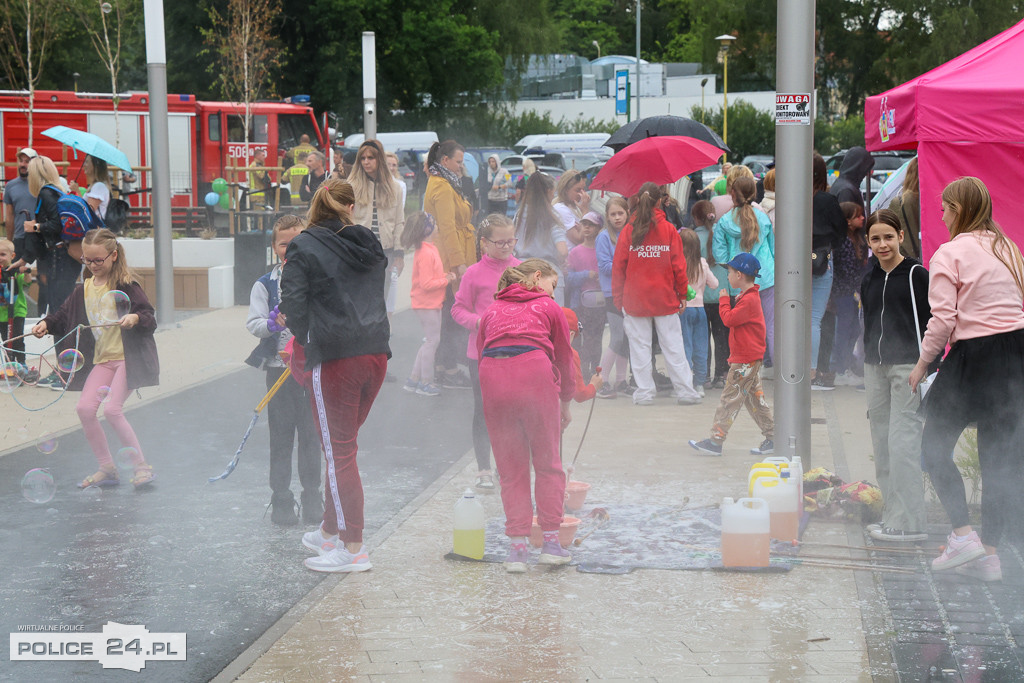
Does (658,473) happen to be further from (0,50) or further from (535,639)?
(0,50)

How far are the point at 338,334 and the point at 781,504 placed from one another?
91.6 inches

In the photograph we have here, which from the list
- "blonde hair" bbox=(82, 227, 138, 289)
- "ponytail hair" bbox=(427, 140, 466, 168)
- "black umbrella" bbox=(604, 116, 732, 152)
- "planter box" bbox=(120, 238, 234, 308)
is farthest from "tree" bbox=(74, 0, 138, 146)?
"blonde hair" bbox=(82, 227, 138, 289)

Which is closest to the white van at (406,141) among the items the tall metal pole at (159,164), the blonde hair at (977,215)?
the tall metal pole at (159,164)

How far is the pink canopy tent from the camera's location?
279 inches

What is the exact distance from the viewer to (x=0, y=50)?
110ft

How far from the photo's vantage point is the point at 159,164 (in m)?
13.8

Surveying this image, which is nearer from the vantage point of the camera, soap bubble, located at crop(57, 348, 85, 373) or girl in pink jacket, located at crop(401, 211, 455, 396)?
soap bubble, located at crop(57, 348, 85, 373)

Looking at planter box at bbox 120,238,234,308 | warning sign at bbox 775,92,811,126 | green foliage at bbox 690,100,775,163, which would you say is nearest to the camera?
warning sign at bbox 775,92,811,126

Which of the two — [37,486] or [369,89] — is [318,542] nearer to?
[37,486]

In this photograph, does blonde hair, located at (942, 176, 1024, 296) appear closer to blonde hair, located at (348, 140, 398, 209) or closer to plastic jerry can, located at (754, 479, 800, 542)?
plastic jerry can, located at (754, 479, 800, 542)

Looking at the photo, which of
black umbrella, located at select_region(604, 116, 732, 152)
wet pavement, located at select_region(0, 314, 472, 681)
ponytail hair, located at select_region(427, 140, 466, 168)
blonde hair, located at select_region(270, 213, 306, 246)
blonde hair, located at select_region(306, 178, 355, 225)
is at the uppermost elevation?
black umbrella, located at select_region(604, 116, 732, 152)

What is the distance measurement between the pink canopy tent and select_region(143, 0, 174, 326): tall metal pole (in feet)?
29.2

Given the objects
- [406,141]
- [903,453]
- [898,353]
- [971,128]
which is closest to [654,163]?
[971,128]

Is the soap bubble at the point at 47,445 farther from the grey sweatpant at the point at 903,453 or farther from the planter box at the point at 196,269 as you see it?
the planter box at the point at 196,269
